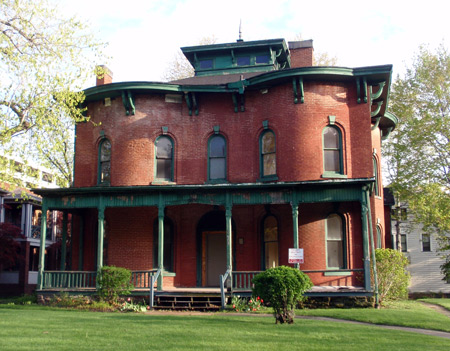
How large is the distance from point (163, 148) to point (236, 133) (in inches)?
123

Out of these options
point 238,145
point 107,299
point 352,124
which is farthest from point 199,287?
point 352,124

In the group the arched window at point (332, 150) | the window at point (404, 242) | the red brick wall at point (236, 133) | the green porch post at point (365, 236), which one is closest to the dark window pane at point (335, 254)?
the green porch post at point (365, 236)

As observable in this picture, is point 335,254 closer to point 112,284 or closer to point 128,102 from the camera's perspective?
point 112,284

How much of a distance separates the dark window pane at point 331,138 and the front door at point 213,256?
5483 millimetres

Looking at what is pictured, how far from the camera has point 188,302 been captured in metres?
18.2

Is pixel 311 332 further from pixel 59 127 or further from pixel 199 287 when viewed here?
pixel 59 127

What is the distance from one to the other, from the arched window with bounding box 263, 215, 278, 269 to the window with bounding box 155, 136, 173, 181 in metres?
4.49

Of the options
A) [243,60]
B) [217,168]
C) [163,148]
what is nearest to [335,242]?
[217,168]

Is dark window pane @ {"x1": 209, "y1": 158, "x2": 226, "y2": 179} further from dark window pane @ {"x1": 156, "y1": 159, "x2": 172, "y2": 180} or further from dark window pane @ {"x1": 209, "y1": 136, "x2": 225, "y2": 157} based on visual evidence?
dark window pane @ {"x1": 156, "y1": 159, "x2": 172, "y2": 180}

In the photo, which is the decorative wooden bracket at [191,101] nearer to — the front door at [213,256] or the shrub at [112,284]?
the front door at [213,256]

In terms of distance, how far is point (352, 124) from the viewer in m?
20.5

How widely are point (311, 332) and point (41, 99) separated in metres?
11.5

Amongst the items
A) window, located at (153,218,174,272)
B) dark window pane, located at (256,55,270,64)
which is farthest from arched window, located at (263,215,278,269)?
dark window pane, located at (256,55,270,64)

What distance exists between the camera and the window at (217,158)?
2169cm
